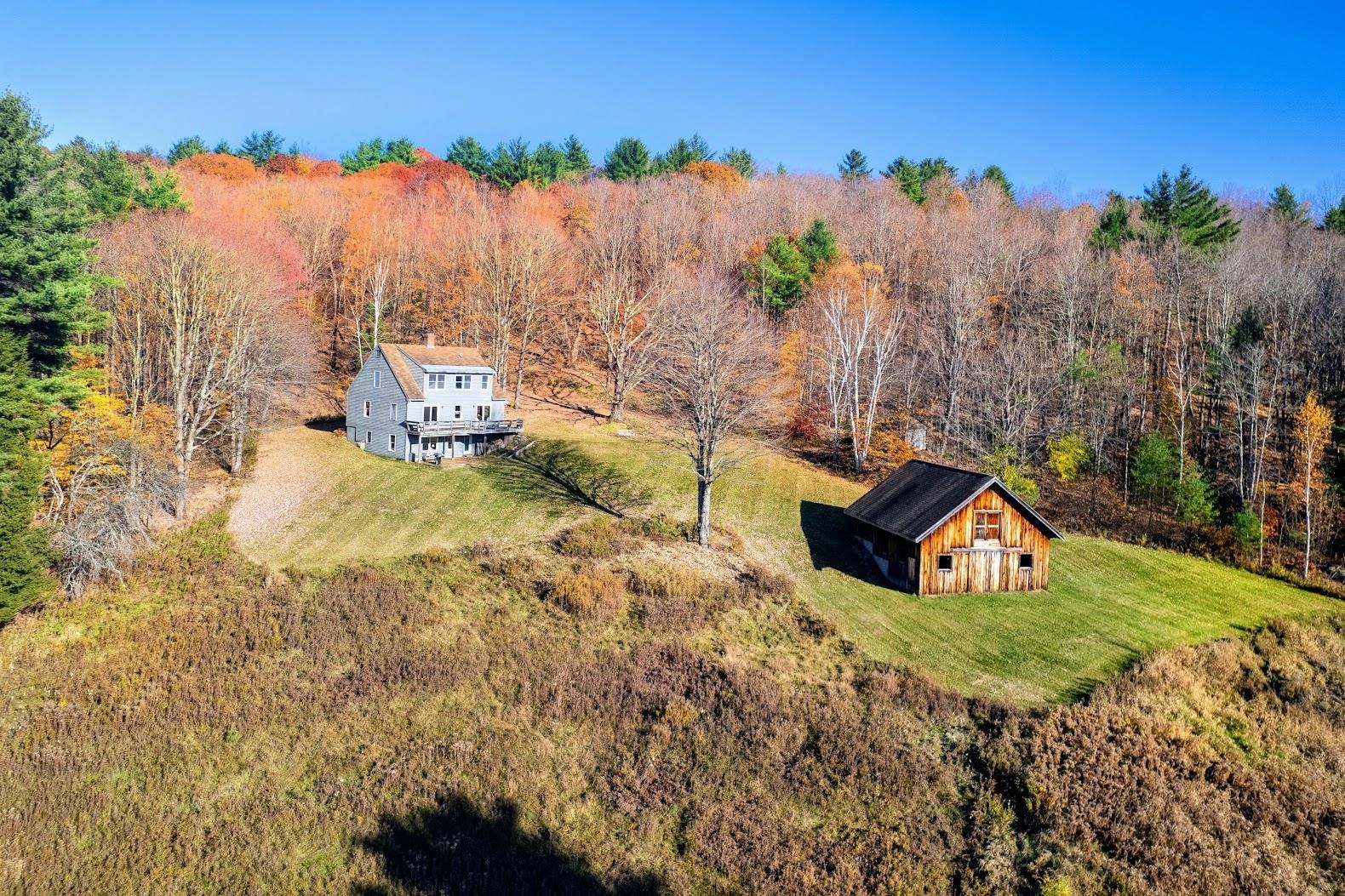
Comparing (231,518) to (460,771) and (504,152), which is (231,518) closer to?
(460,771)

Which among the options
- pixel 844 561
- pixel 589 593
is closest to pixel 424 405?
pixel 589 593

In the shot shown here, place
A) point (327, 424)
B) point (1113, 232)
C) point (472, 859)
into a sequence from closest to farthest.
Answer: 1. point (472, 859)
2. point (327, 424)
3. point (1113, 232)

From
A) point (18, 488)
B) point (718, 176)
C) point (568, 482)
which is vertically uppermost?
point (718, 176)

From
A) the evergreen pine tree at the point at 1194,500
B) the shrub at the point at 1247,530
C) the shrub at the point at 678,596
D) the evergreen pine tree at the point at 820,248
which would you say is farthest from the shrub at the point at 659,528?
the evergreen pine tree at the point at 820,248

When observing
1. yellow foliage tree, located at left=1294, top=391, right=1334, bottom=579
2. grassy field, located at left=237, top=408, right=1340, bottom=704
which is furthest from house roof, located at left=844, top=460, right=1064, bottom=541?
yellow foliage tree, located at left=1294, top=391, right=1334, bottom=579

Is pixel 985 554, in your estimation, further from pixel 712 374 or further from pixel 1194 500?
pixel 1194 500

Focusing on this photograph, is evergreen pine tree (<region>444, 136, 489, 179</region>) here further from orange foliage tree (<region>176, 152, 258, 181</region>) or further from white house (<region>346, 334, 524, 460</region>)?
white house (<region>346, 334, 524, 460</region>)

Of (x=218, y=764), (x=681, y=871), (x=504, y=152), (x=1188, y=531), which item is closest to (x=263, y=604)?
(x=218, y=764)
